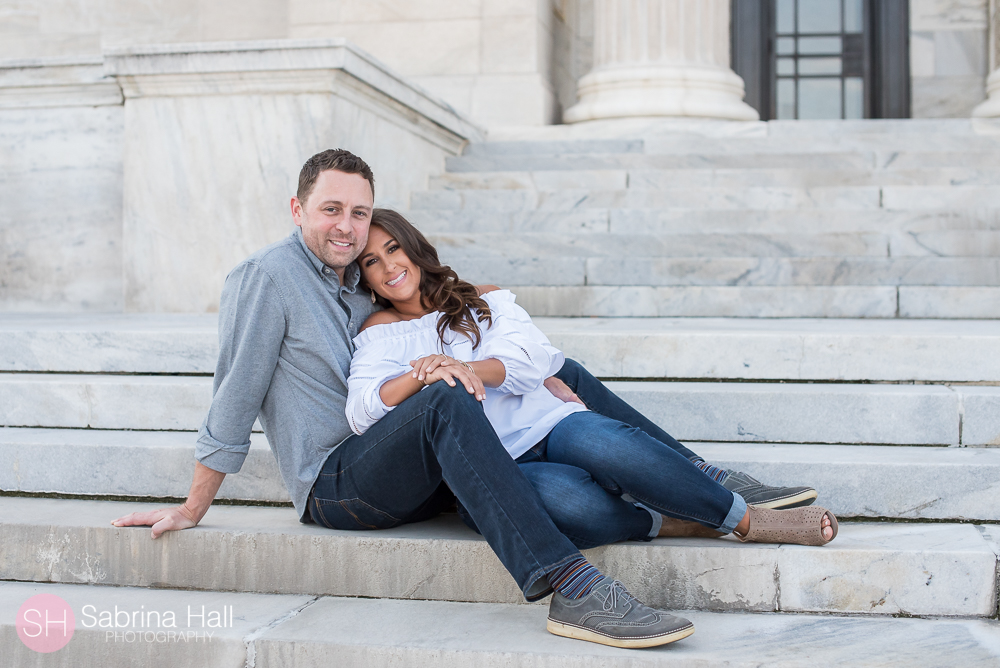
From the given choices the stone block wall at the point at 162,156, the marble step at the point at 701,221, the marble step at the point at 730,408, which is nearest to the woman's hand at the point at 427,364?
the marble step at the point at 730,408

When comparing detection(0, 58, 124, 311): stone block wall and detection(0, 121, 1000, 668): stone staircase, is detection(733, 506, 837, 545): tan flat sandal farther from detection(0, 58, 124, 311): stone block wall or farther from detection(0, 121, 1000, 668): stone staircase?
detection(0, 58, 124, 311): stone block wall

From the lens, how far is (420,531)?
9.41 ft

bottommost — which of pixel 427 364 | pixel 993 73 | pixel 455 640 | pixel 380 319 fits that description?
pixel 455 640

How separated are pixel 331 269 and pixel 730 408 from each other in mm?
1603

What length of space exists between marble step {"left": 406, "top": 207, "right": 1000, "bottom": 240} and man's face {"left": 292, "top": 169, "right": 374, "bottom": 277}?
9.90 ft

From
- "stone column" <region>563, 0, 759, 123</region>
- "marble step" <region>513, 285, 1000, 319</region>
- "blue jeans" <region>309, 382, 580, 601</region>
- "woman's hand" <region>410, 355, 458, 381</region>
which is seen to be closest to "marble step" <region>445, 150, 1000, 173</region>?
"stone column" <region>563, 0, 759, 123</region>

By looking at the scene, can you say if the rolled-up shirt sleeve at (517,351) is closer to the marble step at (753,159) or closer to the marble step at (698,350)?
the marble step at (698,350)

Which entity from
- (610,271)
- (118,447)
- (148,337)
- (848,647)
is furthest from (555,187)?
(848,647)

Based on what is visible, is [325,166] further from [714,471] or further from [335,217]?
[714,471]

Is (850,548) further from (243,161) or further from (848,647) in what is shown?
(243,161)

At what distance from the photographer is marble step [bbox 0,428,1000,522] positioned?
9.86 ft

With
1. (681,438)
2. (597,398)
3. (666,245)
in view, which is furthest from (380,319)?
(666,245)

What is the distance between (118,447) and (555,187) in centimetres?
392

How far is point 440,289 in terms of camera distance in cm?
295
